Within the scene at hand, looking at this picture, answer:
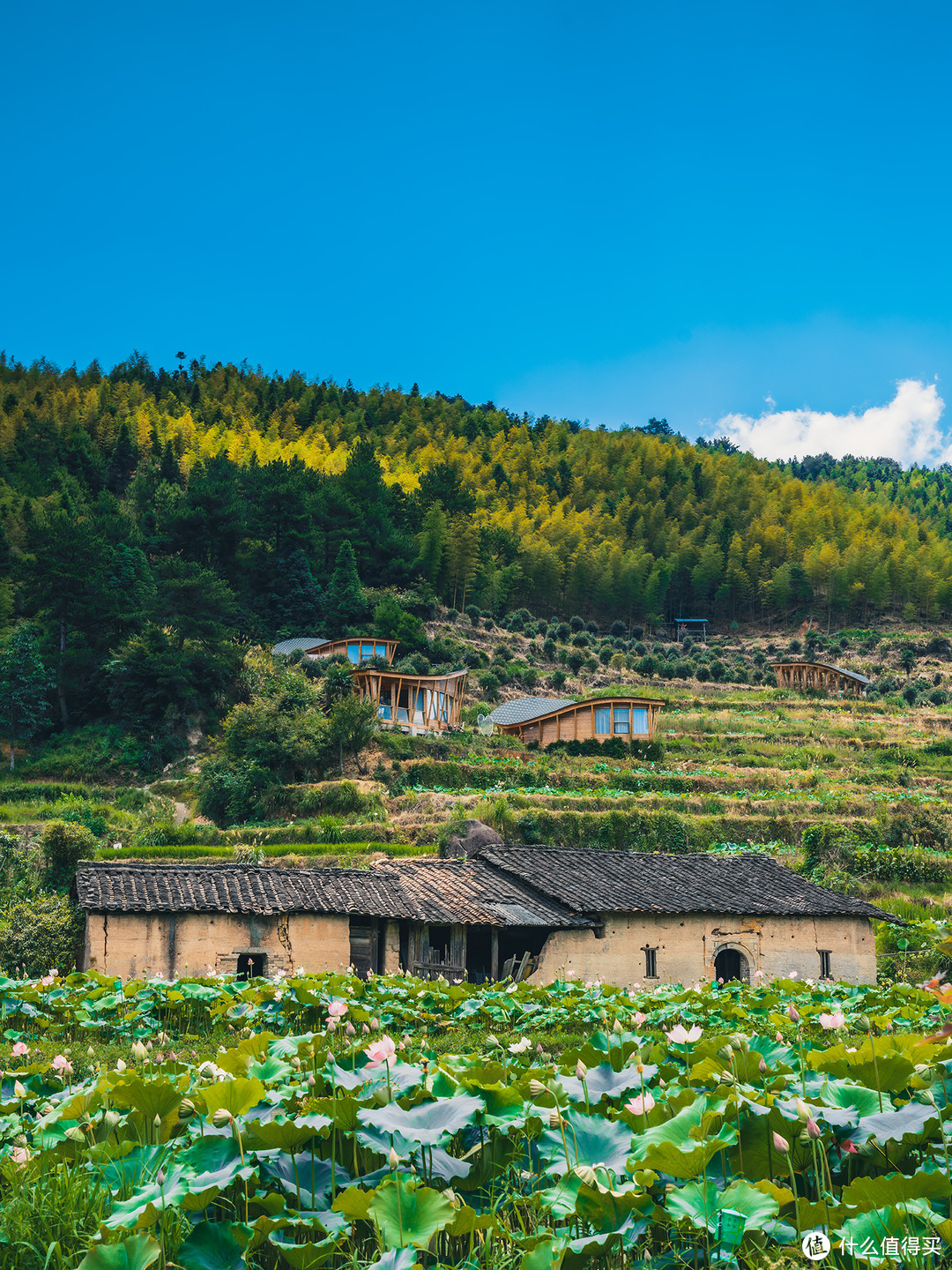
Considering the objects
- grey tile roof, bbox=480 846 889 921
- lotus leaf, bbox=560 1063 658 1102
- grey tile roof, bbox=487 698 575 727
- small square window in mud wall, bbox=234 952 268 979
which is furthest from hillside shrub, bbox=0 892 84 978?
grey tile roof, bbox=487 698 575 727

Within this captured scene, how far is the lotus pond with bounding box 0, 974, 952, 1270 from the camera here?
3074mm

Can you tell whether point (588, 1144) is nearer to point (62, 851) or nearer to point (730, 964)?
point (730, 964)

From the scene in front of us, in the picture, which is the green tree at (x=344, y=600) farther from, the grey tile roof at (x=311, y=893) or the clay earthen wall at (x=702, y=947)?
the clay earthen wall at (x=702, y=947)

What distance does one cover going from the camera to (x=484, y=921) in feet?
60.8

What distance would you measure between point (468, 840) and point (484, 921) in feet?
30.7

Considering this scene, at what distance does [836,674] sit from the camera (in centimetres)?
6412

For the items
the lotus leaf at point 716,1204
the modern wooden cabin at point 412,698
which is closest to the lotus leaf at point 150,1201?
the lotus leaf at point 716,1204

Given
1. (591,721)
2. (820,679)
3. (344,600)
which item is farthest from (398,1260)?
(820,679)

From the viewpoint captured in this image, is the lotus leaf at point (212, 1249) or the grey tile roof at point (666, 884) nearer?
the lotus leaf at point (212, 1249)

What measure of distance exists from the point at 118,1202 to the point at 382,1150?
892 millimetres

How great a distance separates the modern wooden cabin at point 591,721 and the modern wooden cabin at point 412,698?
3894mm

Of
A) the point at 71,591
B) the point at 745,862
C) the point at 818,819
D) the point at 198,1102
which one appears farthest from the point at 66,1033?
the point at 71,591

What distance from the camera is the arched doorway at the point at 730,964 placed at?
69.8 ft

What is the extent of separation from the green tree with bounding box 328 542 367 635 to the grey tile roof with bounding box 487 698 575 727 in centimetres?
1312
